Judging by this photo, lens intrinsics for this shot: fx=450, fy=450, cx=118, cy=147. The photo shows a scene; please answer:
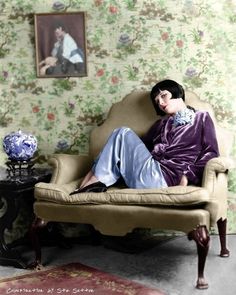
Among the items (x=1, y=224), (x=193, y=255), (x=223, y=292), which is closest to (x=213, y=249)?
(x=193, y=255)

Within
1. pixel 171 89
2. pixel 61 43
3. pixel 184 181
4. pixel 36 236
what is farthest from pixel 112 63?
pixel 36 236

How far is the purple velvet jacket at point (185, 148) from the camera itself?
100 inches

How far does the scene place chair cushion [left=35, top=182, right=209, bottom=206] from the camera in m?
2.18

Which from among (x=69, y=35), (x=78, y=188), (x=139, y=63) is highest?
(x=69, y=35)

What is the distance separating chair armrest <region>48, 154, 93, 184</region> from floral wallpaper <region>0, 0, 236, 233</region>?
0.38 metres

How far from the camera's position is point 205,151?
8.61 feet

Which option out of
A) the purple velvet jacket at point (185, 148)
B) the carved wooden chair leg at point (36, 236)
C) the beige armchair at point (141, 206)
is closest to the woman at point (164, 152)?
the purple velvet jacket at point (185, 148)

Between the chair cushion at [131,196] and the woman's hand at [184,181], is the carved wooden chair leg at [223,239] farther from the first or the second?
the chair cushion at [131,196]

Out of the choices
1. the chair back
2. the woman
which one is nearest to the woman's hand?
the woman

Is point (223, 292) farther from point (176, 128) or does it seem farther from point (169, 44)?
point (169, 44)

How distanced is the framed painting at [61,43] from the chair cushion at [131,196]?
1.03 meters

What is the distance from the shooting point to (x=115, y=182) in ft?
8.61

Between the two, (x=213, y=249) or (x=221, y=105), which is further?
(x=221, y=105)

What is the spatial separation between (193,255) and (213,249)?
6.3 inches
